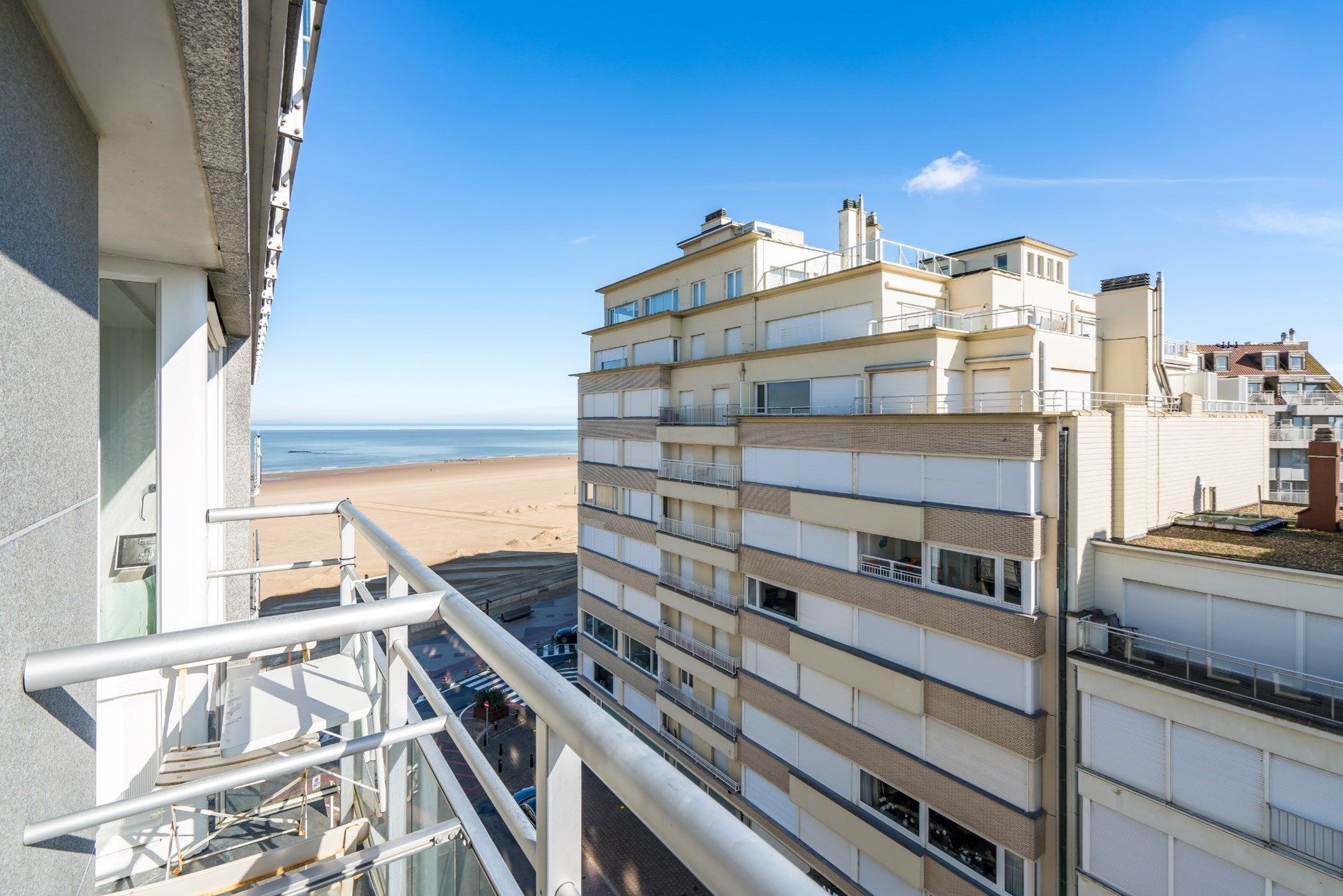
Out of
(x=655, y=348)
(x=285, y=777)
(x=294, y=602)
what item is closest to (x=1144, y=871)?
(x=285, y=777)

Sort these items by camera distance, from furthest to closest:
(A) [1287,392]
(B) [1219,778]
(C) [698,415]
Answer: (A) [1287,392], (C) [698,415], (B) [1219,778]

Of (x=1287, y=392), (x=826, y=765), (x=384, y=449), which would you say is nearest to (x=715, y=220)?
(x=826, y=765)

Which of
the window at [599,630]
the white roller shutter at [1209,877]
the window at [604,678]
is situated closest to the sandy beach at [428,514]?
the window at [599,630]

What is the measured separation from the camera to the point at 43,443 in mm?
1360

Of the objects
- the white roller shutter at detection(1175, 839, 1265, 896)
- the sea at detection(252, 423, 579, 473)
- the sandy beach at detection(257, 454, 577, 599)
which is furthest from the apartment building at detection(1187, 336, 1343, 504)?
the sea at detection(252, 423, 579, 473)

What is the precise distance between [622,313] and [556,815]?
22.5 m

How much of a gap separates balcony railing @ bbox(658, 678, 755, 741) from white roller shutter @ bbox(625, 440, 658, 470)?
659 cm

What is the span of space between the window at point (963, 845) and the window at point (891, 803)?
34 cm

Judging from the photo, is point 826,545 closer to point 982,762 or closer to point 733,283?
point 982,762

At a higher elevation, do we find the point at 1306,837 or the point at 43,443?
the point at 43,443

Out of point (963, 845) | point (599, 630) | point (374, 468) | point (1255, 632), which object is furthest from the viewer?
point (374, 468)

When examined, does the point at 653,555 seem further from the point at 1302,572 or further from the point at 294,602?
the point at 294,602

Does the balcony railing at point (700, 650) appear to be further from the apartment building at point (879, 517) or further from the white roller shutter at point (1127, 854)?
the white roller shutter at point (1127, 854)

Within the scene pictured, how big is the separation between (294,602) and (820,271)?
26.9 m
